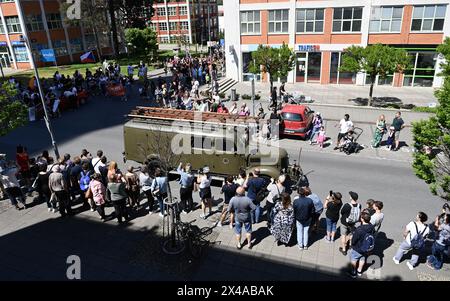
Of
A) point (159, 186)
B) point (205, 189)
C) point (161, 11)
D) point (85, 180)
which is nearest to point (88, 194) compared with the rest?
point (85, 180)

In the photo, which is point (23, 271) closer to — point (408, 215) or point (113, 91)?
point (408, 215)

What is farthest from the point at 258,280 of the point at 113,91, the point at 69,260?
the point at 113,91

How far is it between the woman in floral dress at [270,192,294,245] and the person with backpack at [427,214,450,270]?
372cm

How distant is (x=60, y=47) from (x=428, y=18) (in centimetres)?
4507

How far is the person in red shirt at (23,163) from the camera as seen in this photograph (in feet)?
45.9

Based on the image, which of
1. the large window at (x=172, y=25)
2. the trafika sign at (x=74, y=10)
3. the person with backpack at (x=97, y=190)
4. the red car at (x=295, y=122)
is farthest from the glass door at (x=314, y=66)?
the large window at (x=172, y=25)

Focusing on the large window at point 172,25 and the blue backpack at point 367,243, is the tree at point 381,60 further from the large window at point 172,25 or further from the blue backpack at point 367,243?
the large window at point 172,25

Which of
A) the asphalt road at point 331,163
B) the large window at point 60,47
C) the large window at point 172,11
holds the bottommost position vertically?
the asphalt road at point 331,163

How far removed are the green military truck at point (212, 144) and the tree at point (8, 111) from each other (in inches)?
167

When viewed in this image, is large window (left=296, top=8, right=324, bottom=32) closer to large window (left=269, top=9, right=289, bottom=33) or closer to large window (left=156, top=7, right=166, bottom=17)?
large window (left=269, top=9, right=289, bottom=33)

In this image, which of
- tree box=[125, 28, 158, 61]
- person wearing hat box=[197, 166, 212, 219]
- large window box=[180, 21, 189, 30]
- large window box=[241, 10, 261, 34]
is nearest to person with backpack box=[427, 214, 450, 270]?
person wearing hat box=[197, 166, 212, 219]

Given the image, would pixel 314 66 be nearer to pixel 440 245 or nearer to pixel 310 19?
pixel 310 19

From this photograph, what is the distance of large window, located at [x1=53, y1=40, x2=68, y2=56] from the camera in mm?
48781
